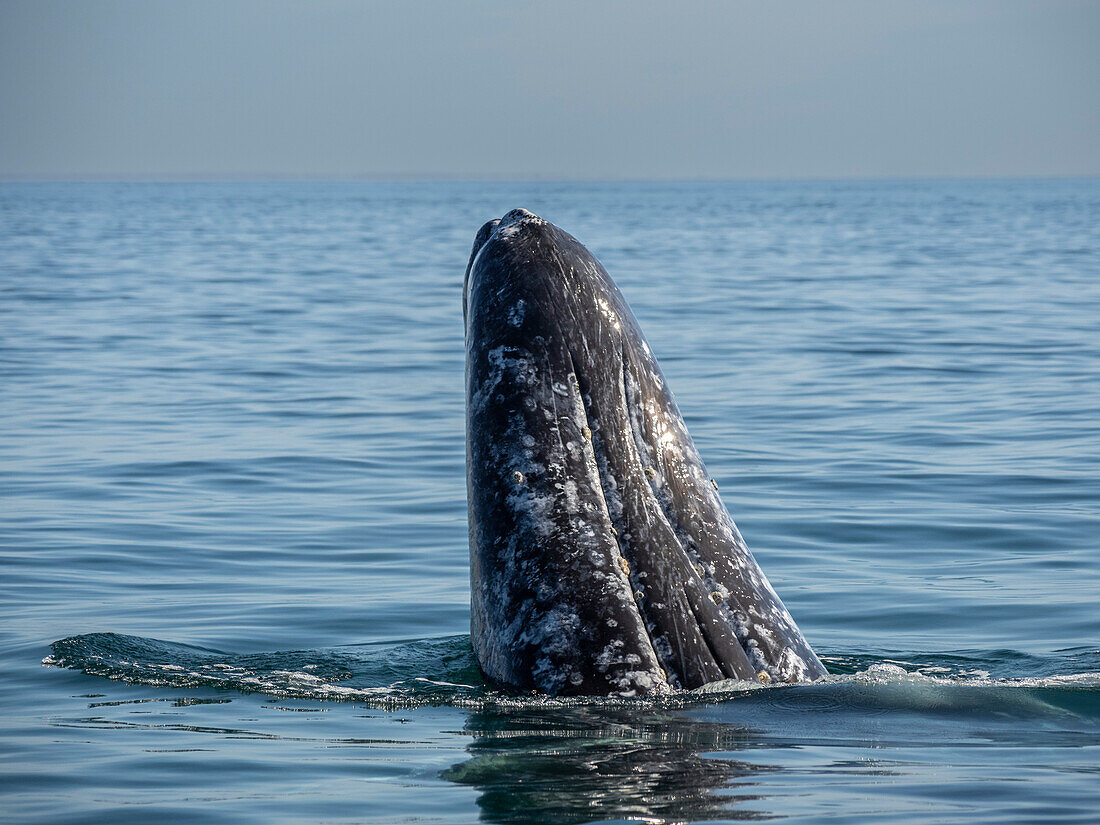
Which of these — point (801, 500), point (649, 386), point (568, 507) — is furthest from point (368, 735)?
point (801, 500)

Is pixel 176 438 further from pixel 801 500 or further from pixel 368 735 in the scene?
pixel 368 735

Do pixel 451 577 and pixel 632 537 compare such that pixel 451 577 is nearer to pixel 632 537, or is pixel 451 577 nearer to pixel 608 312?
pixel 608 312

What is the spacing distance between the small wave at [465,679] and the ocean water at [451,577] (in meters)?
0.02

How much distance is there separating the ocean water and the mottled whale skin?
0.15 meters

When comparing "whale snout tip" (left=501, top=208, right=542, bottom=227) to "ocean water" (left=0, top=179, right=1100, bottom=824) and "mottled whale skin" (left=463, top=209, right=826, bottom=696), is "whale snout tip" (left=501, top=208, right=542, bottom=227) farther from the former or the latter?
"ocean water" (left=0, top=179, right=1100, bottom=824)

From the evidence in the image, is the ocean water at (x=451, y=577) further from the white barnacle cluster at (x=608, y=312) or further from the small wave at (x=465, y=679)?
the white barnacle cluster at (x=608, y=312)

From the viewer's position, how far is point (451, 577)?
31.0ft

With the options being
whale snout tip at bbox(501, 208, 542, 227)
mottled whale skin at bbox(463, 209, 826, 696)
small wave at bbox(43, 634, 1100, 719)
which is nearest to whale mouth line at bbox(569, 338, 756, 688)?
mottled whale skin at bbox(463, 209, 826, 696)

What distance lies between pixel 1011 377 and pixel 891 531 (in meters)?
8.60

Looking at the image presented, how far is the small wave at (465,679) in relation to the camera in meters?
5.20

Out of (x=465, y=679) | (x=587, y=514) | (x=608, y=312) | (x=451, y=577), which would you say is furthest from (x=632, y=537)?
(x=451, y=577)

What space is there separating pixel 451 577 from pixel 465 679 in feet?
11.5

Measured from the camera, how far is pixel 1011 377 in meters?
18.6

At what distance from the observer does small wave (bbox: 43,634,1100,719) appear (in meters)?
5.20
